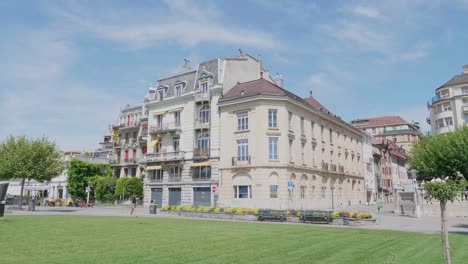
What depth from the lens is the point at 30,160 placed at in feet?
127

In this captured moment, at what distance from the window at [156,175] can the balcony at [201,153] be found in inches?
273

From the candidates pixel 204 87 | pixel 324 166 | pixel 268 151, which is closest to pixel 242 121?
pixel 268 151

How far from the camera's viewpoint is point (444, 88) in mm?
65688

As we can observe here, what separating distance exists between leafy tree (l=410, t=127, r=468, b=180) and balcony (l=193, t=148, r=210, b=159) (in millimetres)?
24892

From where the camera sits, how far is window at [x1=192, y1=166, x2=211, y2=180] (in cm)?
4466

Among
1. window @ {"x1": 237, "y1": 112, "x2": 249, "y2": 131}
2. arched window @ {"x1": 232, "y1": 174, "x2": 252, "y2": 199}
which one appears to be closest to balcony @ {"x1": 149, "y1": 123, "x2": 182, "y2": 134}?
window @ {"x1": 237, "y1": 112, "x2": 249, "y2": 131}

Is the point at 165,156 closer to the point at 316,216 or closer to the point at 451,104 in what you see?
the point at 316,216

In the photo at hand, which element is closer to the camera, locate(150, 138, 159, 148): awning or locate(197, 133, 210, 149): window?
locate(197, 133, 210, 149): window

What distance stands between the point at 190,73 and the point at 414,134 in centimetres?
6703

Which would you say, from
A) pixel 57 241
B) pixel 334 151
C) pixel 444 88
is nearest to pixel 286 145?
pixel 334 151

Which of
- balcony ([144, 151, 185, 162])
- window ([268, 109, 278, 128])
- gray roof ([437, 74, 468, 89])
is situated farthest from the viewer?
gray roof ([437, 74, 468, 89])

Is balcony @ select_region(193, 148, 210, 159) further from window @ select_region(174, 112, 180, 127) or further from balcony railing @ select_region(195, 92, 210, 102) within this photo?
balcony railing @ select_region(195, 92, 210, 102)

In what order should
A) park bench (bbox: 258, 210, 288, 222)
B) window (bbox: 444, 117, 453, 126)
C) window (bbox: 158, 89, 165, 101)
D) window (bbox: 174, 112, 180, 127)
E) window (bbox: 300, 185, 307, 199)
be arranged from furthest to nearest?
window (bbox: 444, 117, 453, 126) < window (bbox: 158, 89, 165, 101) < window (bbox: 174, 112, 180, 127) < window (bbox: 300, 185, 307, 199) < park bench (bbox: 258, 210, 288, 222)

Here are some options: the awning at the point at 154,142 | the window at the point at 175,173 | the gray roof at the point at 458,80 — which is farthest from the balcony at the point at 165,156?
the gray roof at the point at 458,80
